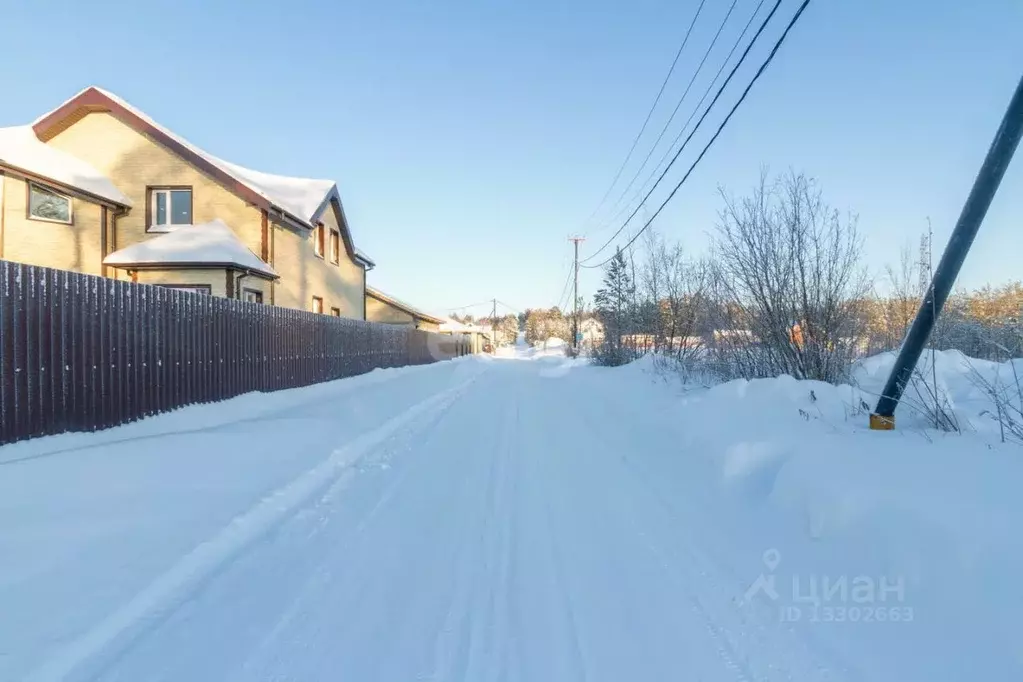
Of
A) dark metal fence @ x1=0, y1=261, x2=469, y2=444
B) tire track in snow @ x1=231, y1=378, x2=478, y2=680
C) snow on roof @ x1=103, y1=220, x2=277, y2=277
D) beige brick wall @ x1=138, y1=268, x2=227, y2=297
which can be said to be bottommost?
tire track in snow @ x1=231, y1=378, x2=478, y2=680

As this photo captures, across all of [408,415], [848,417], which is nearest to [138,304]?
[408,415]

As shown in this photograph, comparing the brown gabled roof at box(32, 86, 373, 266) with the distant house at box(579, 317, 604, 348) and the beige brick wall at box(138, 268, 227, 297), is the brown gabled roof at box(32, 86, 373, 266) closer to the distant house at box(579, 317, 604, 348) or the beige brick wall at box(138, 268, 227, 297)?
the beige brick wall at box(138, 268, 227, 297)

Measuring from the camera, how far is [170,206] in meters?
18.6

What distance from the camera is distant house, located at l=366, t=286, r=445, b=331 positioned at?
35.8 metres

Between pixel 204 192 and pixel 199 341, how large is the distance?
11030 millimetres

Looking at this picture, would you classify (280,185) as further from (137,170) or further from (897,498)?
(897,498)

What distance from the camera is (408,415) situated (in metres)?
11.5

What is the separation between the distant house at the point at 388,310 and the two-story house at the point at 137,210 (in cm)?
1386

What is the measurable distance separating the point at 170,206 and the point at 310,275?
18.3ft

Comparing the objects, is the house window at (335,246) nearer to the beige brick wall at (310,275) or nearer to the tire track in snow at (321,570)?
the beige brick wall at (310,275)

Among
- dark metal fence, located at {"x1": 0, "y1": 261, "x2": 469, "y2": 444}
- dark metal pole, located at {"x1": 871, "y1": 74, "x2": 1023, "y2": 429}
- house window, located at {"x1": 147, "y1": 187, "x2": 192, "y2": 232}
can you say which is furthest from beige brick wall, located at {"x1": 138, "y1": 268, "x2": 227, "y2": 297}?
dark metal pole, located at {"x1": 871, "y1": 74, "x2": 1023, "y2": 429}

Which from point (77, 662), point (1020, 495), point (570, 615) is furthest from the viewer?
point (1020, 495)

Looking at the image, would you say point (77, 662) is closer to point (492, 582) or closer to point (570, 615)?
point (492, 582)

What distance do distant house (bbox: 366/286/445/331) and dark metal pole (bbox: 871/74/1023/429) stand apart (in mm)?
31209
